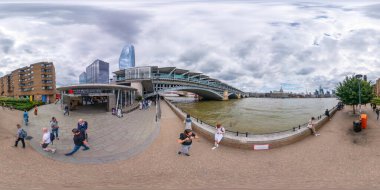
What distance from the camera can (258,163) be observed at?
23.6 ft

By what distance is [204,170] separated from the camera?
6.52m

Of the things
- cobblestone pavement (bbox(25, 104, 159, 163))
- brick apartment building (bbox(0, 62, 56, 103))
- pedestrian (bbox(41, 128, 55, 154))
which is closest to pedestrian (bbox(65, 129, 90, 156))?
cobblestone pavement (bbox(25, 104, 159, 163))

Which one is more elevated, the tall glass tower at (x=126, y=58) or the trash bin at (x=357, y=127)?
the tall glass tower at (x=126, y=58)

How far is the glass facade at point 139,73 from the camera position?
168 feet

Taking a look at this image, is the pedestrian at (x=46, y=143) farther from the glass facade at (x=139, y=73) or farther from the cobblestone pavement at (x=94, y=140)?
the glass facade at (x=139, y=73)

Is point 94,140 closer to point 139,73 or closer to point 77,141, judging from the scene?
point 77,141

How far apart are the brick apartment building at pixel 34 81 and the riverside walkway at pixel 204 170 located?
41305 mm

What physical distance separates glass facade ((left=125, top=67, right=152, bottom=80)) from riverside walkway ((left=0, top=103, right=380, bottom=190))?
4282 centimetres

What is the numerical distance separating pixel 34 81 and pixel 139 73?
2646cm

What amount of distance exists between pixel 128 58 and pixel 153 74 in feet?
210

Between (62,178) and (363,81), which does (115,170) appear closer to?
(62,178)

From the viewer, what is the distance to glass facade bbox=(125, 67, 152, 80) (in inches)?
2015

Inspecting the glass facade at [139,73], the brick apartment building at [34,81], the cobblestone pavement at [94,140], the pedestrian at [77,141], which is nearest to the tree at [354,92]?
the cobblestone pavement at [94,140]

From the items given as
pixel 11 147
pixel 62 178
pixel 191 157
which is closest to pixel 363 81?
pixel 191 157
